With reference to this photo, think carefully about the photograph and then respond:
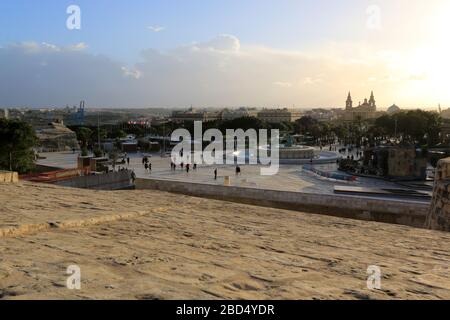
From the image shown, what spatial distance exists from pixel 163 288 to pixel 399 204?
9192mm

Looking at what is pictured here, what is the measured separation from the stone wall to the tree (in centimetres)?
1917

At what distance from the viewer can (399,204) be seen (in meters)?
11.0

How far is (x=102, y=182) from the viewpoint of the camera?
16656mm

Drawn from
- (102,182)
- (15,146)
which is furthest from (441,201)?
(15,146)

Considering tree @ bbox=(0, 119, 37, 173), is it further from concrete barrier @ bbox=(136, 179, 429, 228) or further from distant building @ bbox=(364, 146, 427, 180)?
distant building @ bbox=(364, 146, 427, 180)

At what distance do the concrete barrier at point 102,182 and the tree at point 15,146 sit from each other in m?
7.01

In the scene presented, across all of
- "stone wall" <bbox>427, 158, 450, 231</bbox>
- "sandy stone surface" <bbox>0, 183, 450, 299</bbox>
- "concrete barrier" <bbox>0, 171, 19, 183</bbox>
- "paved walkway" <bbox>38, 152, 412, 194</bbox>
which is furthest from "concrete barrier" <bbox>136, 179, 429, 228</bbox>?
"paved walkway" <bbox>38, 152, 412, 194</bbox>

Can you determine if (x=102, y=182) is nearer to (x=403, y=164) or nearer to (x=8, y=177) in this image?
(x=8, y=177)

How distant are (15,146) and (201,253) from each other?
67.4 feet

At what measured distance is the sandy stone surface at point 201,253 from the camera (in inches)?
125

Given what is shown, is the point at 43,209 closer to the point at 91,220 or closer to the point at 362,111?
the point at 91,220

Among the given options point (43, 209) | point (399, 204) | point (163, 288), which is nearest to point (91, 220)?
point (43, 209)

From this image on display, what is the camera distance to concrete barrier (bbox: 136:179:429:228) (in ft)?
35.7

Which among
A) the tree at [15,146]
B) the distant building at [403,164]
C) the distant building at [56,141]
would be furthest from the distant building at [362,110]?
the tree at [15,146]
